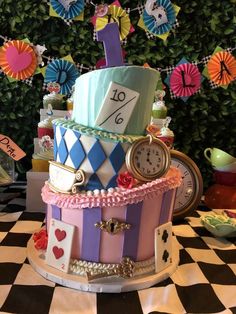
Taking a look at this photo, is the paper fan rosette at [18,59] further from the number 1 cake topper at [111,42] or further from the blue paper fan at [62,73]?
the number 1 cake topper at [111,42]

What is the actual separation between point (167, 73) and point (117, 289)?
1.24m

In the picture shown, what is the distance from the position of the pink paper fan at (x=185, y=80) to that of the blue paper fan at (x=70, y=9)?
57 centimetres

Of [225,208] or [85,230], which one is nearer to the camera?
[85,230]

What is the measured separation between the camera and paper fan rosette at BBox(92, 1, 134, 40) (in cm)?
167

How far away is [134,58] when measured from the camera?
5.73 feet

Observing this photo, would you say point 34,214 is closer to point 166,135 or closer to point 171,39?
point 166,135

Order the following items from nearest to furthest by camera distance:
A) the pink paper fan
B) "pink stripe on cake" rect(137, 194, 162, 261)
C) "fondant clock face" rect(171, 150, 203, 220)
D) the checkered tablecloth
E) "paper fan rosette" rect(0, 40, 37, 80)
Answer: the checkered tablecloth, "pink stripe on cake" rect(137, 194, 162, 261), "fondant clock face" rect(171, 150, 203, 220), "paper fan rosette" rect(0, 40, 37, 80), the pink paper fan

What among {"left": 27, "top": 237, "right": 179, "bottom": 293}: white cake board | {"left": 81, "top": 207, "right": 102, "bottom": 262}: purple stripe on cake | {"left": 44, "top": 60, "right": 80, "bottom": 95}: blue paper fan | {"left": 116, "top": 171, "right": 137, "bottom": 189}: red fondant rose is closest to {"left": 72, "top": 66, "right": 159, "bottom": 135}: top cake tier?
{"left": 116, "top": 171, "right": 137, "bottom": 189}: red fondant rose

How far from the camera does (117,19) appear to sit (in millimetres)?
1684

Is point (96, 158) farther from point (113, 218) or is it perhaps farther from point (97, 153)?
point (113, 218)

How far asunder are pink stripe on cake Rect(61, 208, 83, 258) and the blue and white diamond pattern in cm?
7

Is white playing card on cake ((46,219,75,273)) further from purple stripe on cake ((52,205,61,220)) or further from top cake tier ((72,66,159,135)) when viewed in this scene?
top cake tier ((72,66,159,135))

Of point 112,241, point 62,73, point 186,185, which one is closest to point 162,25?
point 62,73

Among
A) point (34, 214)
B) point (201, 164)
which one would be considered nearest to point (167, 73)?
point (201, 164)
